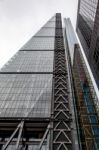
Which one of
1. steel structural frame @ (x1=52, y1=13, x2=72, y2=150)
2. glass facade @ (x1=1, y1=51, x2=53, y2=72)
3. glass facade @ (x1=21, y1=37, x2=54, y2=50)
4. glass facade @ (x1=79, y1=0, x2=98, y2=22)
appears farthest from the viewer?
glass facade @ (x1=21, y1=37, x2=54, y2=50)

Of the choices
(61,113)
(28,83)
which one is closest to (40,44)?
(28,83)

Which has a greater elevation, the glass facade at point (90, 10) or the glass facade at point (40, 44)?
the glass facade at point (90, 10)

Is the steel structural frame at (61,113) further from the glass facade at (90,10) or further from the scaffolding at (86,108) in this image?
the glass facade at (90,10)

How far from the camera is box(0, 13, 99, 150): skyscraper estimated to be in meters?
30.2

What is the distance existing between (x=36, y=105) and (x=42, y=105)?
1.23 meters

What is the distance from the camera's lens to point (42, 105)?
38.1 m

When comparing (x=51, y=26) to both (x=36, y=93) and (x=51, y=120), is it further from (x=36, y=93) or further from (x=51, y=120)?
(x=51, y=120)

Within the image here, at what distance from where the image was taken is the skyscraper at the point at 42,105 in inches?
1188

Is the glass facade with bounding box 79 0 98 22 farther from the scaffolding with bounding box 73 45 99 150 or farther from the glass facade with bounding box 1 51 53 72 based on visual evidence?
the scaffolding with bounding box 73 45 99 150

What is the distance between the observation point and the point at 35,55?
215 ft

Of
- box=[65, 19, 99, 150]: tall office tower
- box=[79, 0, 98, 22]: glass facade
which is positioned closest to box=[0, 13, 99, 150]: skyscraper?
box=[65, 19, 99, 150]: tall office tower

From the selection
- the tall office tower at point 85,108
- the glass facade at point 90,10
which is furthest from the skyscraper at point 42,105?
the glass facade at point 90,10

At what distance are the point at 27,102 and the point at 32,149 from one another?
8260mm

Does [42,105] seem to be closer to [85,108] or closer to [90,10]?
[85,108]
